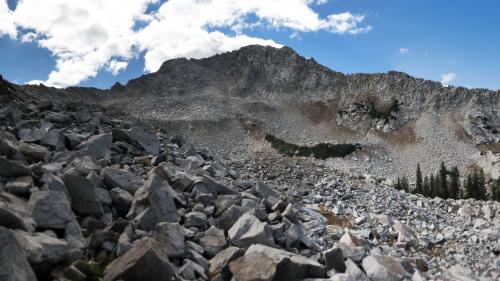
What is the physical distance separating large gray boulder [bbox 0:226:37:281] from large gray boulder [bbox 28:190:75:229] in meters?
2.16

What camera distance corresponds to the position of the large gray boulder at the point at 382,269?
13172 millimetres

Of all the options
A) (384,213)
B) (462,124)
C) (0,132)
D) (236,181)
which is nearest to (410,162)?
(462,124)

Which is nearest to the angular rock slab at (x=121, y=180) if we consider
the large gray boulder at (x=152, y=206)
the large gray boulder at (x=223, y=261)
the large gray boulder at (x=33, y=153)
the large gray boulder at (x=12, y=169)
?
the large gray boulder at (x=152, y=206)

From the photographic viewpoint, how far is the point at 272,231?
13875mm

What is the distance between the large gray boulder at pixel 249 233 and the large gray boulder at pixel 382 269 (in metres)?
3.42

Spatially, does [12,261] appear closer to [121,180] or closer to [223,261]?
[223,261]

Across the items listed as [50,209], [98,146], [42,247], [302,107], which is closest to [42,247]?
[42,247]

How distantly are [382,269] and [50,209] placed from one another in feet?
33.0

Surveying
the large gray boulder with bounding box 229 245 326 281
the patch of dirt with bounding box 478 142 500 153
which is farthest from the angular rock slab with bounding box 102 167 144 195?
the patch of dirt with bounding box 478 142 500 153

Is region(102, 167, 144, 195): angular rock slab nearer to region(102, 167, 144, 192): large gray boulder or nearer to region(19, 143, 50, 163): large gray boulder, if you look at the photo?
region(102, 167, 144, 192): large gray boulder

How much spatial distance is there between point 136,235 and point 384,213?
2180 centimetres

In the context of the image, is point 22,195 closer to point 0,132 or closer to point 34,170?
point 34,170

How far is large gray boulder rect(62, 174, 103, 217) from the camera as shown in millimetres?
12242

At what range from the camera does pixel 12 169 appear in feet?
40.9
